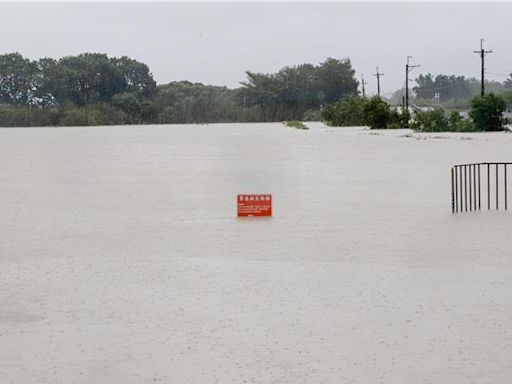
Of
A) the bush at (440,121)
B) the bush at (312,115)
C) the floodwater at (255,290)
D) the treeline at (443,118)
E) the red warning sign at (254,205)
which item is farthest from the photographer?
the bush at (312,115)

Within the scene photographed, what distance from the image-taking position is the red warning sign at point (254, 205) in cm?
1380

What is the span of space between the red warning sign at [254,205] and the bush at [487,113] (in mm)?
39725

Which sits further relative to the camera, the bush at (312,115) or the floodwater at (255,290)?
the bush at (312,115)

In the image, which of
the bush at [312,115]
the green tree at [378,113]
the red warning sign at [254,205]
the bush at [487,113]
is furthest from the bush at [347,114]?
the red warning sign at [254,205]

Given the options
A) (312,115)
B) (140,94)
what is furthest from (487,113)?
(140,94)

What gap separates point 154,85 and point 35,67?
1824 cm

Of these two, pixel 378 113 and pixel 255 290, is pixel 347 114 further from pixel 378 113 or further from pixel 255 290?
pixel 255 290

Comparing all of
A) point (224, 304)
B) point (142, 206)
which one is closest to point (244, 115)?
point (142, 206)

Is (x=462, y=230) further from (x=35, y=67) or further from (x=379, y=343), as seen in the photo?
(x=35, y=67)

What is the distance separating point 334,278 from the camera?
8719mm

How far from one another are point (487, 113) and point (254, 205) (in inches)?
1587

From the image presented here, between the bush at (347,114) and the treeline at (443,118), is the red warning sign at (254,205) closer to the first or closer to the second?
the treeline at (443,118)

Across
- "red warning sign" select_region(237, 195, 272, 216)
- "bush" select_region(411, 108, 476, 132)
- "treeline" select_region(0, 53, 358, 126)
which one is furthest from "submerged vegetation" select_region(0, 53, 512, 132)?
"red warning sign" select_region(237, 195, 272, 216)

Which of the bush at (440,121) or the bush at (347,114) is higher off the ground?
the bush at (347,114)
